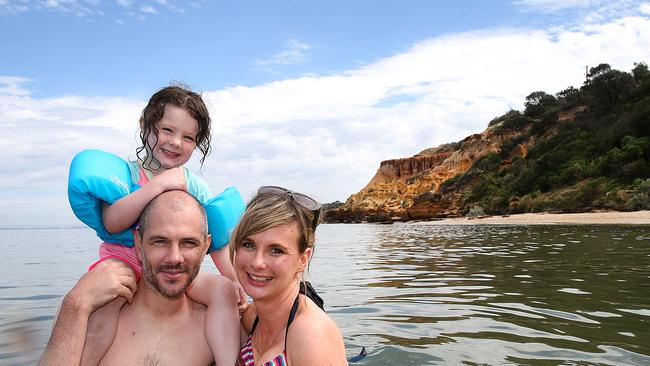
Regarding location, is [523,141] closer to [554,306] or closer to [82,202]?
[554,306]

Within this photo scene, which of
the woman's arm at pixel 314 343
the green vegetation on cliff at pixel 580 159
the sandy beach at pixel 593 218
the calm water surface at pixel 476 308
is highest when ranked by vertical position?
the green vegetation on cliff at pixel 580 159

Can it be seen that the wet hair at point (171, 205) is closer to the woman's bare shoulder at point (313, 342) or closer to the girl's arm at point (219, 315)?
the girl's arm at point (219, 315)

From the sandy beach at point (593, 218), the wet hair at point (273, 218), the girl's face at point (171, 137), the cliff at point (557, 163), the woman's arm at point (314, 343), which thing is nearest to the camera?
the woman's arm at point (314, 343)

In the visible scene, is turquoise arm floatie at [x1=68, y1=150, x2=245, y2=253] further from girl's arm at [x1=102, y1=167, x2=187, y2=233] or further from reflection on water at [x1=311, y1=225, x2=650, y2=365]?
reflection on water at [x1=311, y1=225, x2=650, y2=365]

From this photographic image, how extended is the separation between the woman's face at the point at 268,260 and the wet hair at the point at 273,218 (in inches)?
1.1

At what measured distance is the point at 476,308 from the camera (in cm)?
594

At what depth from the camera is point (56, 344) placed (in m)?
2.77

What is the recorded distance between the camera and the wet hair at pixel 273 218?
2.60 m

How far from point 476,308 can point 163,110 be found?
4237 mm

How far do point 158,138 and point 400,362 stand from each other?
8.19ft

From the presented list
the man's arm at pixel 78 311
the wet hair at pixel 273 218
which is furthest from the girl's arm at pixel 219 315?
the wet hair at pixel 273 218

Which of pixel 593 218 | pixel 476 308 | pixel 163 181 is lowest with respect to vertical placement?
pixel 476 308

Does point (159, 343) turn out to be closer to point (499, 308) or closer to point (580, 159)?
point (499, 308)

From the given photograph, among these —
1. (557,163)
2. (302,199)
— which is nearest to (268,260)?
(302,199)
